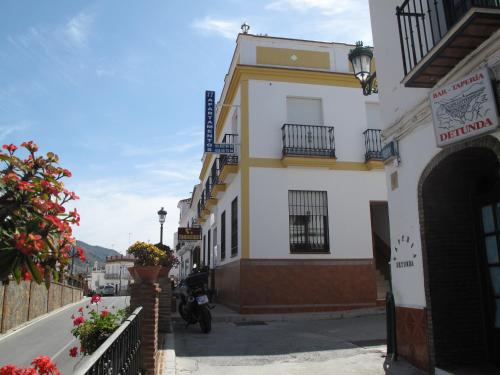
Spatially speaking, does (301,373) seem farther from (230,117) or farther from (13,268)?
(230,117)

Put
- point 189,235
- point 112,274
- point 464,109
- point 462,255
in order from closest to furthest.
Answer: point 464,109
point 462,255
point 189,235
point 112,274

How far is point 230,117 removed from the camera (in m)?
16.4

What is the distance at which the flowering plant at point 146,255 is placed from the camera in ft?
21.9

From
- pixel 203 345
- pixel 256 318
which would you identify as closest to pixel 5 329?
pixel 256 318

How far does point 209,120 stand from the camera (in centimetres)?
1502

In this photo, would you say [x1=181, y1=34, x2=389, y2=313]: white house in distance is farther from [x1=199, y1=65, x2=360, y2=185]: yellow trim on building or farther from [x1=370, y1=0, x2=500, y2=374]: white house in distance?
[x1=370, y1=0, x2=500, y2=374]: white house in distance

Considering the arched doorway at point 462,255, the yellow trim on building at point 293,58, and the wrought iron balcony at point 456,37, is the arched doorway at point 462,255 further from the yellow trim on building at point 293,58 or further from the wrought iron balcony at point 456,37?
the yellow trim on building at point 293,58

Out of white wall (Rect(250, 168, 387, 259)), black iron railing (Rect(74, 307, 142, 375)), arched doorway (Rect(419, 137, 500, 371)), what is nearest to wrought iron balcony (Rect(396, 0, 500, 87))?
arched doorway (Rect(419, 137, 500, 371))

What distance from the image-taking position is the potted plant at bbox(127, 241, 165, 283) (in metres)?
6.25

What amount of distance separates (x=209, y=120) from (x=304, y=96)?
11.2 ft

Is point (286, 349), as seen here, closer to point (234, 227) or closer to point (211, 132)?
point (234, 227)

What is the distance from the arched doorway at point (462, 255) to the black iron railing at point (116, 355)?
371 cm

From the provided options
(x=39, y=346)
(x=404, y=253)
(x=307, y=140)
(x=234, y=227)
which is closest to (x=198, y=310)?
(x=39, y=346)

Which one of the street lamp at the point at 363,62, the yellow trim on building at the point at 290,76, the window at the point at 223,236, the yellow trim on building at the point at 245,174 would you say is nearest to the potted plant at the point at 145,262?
the street lamp at the point at 363,62
